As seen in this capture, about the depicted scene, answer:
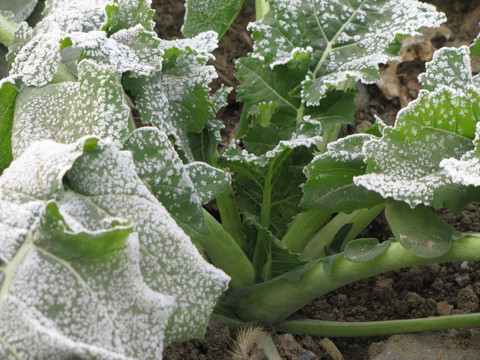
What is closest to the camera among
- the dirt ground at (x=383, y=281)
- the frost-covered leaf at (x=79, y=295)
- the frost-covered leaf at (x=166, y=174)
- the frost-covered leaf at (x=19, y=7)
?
the frost-covered leaf at (x=79, y=295)

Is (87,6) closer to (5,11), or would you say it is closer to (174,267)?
(5,11)

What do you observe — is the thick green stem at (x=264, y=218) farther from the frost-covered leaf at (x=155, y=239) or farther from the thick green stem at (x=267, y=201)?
the frost-covered leaf at (x=155, y=239)

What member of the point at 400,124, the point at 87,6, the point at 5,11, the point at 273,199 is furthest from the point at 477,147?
the point at 5,11

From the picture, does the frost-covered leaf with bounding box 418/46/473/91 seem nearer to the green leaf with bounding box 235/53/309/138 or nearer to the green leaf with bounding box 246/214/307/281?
the green leaf with bounding box 235/53/309/138

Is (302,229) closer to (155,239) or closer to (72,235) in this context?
(155,239)

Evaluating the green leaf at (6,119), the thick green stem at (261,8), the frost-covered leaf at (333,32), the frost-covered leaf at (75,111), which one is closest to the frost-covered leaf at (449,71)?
the frost-covered leaf at (333,32)
